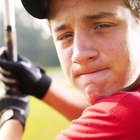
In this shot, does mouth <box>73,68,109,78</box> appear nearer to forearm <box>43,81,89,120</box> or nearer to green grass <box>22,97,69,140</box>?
forearm <box>43,81,89,120</box>

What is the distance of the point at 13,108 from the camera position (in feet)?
8.60

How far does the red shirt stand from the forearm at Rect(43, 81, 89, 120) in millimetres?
1204

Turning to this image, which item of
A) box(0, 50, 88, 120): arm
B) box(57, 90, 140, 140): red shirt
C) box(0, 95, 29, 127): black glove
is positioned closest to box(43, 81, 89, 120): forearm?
box(0, 50, 88, 120): arm

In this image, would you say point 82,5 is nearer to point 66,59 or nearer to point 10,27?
point 66,59

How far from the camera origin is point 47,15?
1937 mm

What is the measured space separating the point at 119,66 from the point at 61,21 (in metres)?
0.29

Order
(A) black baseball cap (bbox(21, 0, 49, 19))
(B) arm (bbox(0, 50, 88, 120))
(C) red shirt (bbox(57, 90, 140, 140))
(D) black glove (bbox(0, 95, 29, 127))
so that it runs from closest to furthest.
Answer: (C) red shirt (bbox(57, 90, 140, 140)) → (A) black baseball cap (bbox(21, 0, 49, 19)) → (D) black glove (bbox(0, 95, 29, 127)) → (B) arm (bbox(0, 50, 88, 120))

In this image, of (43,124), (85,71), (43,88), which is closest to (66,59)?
(85,71)

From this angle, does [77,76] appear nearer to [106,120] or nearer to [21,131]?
[106,120]

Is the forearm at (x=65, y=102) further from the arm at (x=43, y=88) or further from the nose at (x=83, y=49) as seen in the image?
the nose at (x=83, y=49)

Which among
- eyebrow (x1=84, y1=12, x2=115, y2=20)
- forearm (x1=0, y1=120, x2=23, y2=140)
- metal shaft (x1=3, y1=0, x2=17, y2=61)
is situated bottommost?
forearm (x1=0, y1=120, x2=23, y2=140)

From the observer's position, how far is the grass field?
6.45 m

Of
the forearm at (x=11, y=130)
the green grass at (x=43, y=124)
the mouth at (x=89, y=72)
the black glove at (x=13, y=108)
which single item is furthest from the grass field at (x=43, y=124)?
the mouth at (x=89, y=72)

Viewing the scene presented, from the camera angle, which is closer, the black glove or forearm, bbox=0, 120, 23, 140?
forearm, bbox=0, 120, 23, 140
